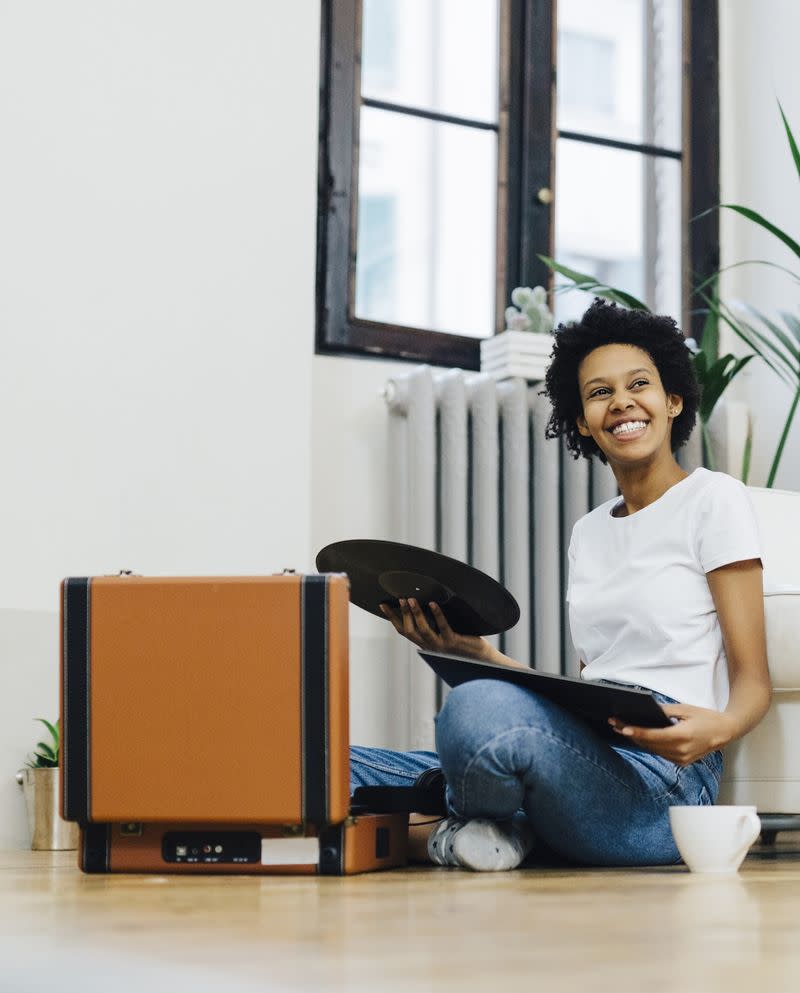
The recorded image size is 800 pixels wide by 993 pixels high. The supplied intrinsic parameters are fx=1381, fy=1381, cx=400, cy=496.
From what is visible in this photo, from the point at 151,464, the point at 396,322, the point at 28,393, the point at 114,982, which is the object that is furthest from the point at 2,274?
the point at 114,982

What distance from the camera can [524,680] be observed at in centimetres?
160

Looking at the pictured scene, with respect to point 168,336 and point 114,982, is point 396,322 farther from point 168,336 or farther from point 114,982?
point 114,982

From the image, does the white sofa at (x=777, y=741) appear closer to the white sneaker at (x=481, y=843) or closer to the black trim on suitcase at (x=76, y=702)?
the white sneaker at (x=481, y=843)

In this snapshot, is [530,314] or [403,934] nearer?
[403,934]

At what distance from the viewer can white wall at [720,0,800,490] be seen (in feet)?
11.7

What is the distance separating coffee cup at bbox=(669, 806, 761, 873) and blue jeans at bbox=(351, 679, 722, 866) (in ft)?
0.32

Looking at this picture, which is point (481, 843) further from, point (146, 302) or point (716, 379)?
point (716, 379)

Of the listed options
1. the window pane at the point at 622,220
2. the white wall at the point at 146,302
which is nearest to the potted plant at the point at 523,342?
the window pane at the point at 622,220

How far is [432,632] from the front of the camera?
180 cm

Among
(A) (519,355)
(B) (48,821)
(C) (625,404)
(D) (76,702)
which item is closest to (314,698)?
(D) (76,702)

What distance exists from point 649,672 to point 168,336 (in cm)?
141

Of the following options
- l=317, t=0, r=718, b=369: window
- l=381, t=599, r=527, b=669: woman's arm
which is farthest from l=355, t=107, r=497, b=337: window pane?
l=381, t=599, r=527, b=669: woman's arm

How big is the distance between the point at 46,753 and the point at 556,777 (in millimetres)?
1272

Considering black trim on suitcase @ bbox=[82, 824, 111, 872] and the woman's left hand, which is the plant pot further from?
the woman's left hand
